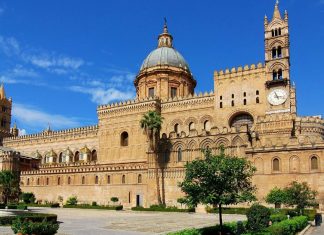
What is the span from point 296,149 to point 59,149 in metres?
49.6

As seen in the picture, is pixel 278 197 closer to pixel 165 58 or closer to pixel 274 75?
pixel 274 75

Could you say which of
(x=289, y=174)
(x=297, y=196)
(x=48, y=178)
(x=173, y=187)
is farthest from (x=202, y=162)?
(x=48, y=178)

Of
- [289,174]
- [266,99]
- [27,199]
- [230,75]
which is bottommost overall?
[27,199]

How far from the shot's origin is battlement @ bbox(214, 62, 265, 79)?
5574cm

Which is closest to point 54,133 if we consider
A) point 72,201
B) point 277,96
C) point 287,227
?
point 72,201

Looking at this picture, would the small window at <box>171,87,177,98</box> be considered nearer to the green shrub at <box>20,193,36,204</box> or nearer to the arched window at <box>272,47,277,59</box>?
the arched window at <box>272,47,277,59</box>

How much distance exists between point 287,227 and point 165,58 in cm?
5152

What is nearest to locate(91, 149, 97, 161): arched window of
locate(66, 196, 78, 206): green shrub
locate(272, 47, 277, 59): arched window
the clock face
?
locate(66, 196, 78, 206): green shrub

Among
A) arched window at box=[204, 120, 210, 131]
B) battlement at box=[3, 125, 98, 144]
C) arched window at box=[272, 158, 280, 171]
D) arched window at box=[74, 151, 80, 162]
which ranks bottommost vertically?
arched window at box=[272, 158, 280, 171]

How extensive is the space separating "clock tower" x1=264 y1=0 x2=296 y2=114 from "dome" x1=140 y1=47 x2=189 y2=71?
19690 millimetres

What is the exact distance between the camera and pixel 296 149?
4538cm

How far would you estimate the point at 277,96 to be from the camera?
5319 centimetres

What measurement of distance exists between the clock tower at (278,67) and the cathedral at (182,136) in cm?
14

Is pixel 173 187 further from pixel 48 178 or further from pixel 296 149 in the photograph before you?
pixel 48 178
